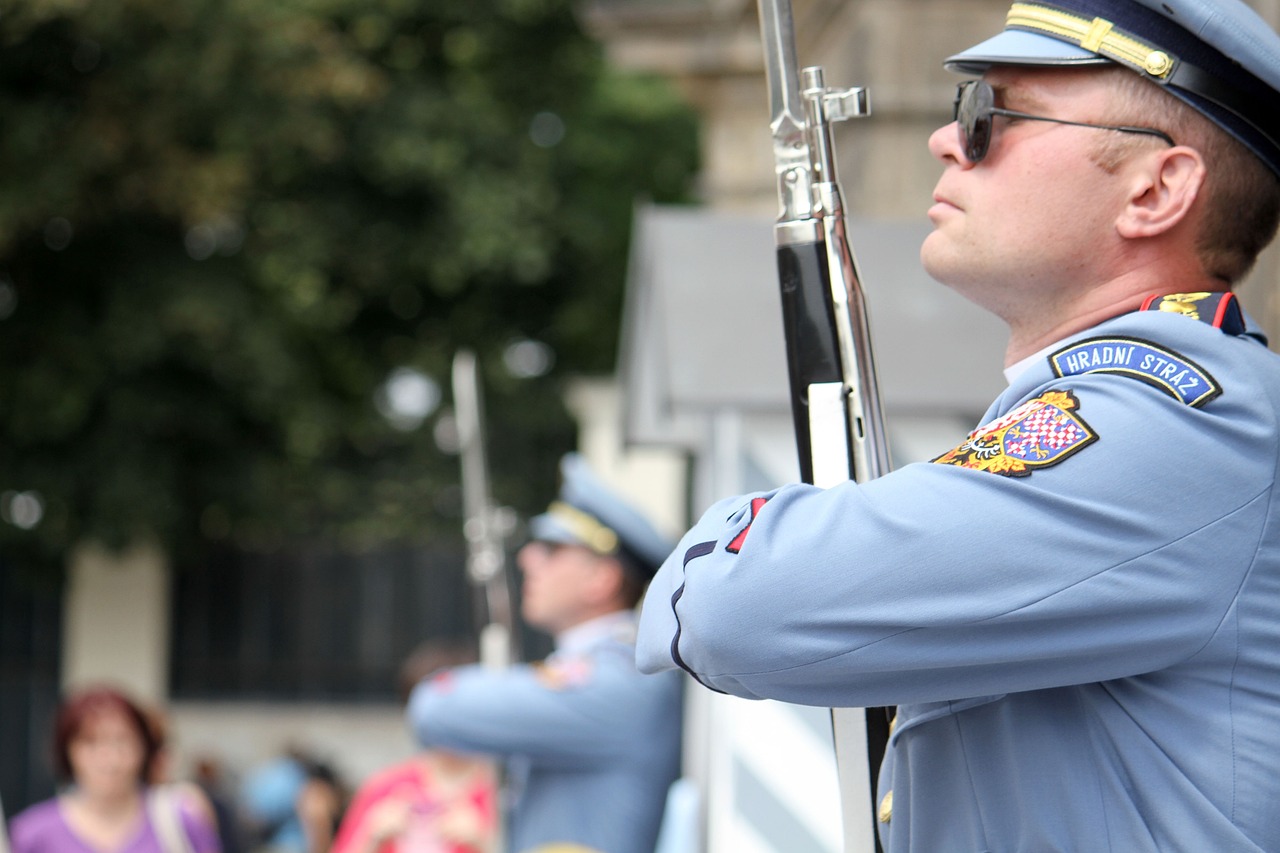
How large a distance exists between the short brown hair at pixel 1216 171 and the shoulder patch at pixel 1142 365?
0.20 metres

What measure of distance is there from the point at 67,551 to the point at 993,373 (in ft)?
33.7

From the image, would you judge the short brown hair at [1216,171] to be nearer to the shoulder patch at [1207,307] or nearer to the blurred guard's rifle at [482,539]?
the shoulder patch at [1207,307]

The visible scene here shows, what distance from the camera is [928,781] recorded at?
5.09 ft

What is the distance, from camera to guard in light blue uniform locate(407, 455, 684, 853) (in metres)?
4.14

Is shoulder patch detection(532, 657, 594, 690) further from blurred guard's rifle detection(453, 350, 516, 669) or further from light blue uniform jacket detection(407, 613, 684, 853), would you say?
blurred guard's rifle detection(453, 350, 516, 669)

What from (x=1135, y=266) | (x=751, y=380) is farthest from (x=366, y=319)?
(x=1135, y=266)

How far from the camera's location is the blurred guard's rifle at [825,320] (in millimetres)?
1697

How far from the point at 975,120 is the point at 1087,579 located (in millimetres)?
519

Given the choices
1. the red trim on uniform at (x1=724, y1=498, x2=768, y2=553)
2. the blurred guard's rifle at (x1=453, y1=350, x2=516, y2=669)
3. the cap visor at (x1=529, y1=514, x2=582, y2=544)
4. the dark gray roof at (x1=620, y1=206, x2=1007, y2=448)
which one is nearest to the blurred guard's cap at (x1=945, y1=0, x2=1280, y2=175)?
the red trim on uniform at (x1=724, y1=498, x2=768, y2=553)

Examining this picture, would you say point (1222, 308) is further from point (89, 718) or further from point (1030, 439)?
point (89, 718)

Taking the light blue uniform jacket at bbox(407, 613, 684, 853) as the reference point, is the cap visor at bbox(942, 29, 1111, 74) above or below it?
above

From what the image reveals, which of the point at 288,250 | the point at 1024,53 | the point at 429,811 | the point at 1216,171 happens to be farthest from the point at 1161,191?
the point at 288,250

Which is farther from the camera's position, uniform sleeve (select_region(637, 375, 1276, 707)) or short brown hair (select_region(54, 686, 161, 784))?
short brown hair (select_region(54, 686, 161, 784))

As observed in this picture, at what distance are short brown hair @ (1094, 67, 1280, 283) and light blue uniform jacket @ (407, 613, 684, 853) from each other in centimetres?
271
